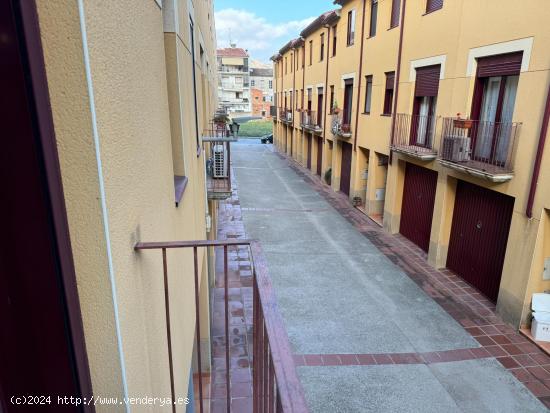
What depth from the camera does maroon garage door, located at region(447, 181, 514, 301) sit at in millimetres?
7777

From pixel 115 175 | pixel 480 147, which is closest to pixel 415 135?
pixel 480 147

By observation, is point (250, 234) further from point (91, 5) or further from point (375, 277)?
point (91, 5)

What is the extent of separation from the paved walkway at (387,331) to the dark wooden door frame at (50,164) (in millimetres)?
4754

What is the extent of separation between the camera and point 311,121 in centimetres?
2197

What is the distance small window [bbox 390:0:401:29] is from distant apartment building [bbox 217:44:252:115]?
2069 inches

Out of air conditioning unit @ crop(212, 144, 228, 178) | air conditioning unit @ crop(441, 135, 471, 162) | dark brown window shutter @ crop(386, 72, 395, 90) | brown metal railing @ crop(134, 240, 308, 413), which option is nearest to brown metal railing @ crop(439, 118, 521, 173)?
air conditioning unit @ crop(441, 135, 471, 162)

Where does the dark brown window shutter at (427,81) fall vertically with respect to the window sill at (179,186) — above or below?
above

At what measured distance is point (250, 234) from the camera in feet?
40.2

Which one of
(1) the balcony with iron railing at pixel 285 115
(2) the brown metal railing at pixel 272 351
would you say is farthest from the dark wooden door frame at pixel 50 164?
(1) the balcony with iron railing at pixel 285 115

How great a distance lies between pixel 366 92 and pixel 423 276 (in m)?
7.65

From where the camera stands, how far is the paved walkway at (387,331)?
18.0 feet

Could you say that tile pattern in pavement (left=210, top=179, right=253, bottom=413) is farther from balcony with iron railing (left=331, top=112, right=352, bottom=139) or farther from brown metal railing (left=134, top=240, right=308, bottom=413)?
balcony with iron railing (left=331, top=112, right=352, bottom=139)

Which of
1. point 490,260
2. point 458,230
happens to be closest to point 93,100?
point 490,260

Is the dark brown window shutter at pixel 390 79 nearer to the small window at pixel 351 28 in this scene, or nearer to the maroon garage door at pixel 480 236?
the small window at pixel 351 28
